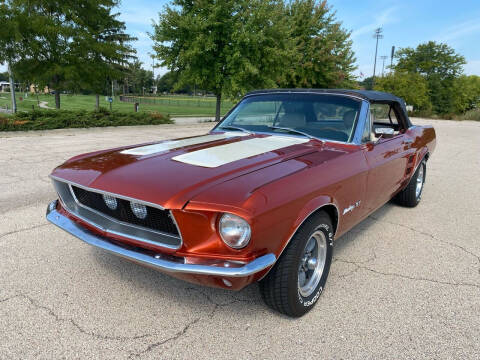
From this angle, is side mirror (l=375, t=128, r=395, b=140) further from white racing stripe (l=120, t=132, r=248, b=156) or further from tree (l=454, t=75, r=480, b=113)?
tree (l=454, t=75, r=480, b=113)

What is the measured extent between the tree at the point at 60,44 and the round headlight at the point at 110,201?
573 inches

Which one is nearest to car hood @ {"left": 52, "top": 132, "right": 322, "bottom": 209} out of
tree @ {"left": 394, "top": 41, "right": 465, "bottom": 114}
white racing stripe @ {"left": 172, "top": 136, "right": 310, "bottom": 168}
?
white racing stripe @ {"left": 172, "top": 136, "right": 310, "bottom": 168}

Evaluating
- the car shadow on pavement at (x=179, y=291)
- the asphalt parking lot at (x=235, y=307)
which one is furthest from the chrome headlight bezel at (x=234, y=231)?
the car shadow on pavement at (x=179, y=291)

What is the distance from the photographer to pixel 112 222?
2.33m

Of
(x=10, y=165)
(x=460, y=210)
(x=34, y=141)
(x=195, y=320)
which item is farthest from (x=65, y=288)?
(x=34, y=141)

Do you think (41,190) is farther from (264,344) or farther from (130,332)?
(264,344)

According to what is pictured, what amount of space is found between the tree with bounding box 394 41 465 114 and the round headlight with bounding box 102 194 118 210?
6024 centimetres

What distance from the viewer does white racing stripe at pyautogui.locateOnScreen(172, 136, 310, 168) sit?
8.23ft

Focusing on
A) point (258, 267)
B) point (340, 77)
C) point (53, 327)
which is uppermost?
point (340, 77)

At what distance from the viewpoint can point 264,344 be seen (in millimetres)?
2135

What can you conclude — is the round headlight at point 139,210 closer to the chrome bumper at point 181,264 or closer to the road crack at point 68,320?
the chrome bumper at point 181,264

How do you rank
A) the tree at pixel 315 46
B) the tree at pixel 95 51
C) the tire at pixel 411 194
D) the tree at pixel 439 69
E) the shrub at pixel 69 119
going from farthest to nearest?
1. the tree at pixel 439 69
2. the tree at pixel 315 46
3. the tree at pixel 95 51
4. the shrub at pixel 69 119
5. the tire at pixel 411 194

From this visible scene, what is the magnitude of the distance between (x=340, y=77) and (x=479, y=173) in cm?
1639

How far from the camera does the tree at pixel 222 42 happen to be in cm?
1592
